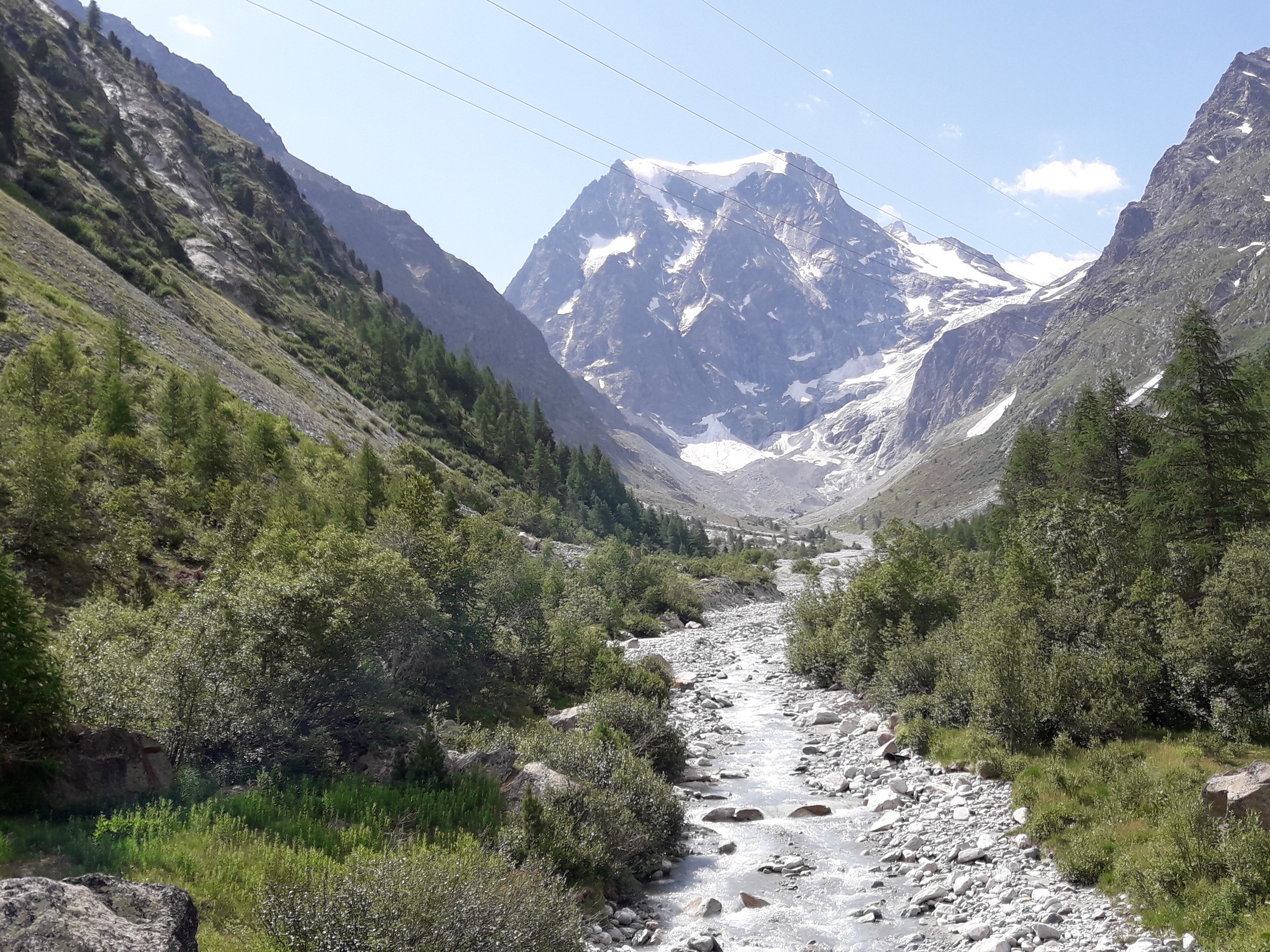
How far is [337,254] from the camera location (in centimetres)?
14438

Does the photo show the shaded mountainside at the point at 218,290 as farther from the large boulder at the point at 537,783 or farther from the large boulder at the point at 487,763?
the large boulder at the point at 537,783

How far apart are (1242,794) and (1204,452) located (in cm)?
1898

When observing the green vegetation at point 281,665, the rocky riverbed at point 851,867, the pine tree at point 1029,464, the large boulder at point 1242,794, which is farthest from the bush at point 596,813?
the pine tree at point 1029,464

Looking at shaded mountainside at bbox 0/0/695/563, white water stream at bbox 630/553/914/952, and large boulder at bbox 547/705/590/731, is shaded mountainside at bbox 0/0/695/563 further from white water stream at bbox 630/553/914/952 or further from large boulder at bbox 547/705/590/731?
white water stream at bbox 630/553/914/952

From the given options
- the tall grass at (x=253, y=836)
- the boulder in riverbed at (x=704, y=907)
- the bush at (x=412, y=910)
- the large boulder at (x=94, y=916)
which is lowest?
the boulder in riverbed at (x=704, y=907)

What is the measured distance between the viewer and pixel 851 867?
1398cm

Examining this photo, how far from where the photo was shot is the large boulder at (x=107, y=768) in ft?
31.8

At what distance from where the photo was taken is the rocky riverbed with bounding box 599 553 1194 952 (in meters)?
11.0

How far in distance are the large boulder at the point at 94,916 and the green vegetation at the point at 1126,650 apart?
12.3 metres

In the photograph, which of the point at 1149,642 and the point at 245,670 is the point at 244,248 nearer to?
the point at 245,670

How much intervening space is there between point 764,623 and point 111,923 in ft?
171

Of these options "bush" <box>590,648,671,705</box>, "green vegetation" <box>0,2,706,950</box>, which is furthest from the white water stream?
"bush" <box>590,648,671,705</box>

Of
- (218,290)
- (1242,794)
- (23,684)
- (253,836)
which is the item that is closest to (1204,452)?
(1242,794)

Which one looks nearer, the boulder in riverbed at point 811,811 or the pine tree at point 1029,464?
→ the boulder in riverbed at point 811,811
